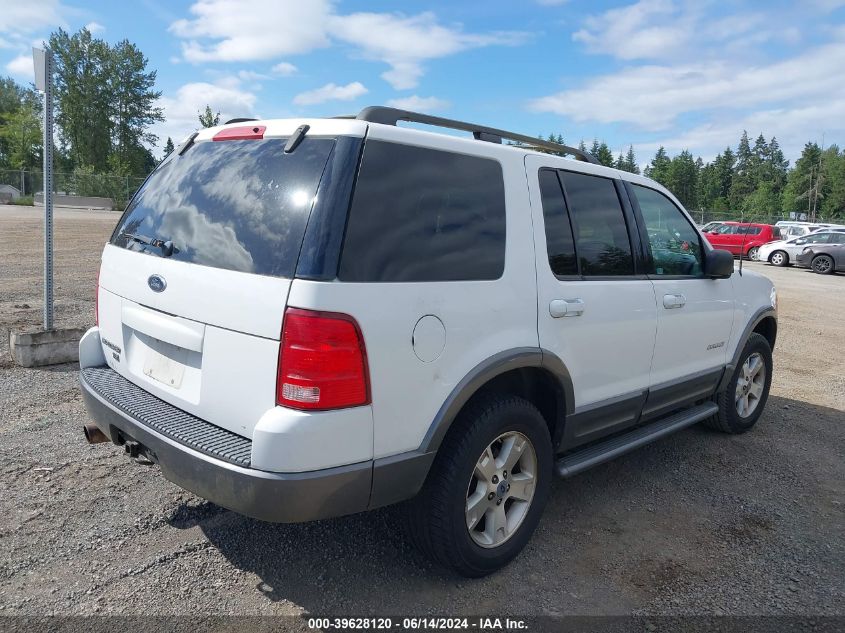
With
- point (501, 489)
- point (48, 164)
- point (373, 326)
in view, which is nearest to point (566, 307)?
point (501, 489)

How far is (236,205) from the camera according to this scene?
254 cm

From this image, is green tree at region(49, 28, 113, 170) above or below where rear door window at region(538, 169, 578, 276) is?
above

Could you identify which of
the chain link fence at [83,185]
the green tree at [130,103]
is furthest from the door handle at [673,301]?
the green tree at [130,103]

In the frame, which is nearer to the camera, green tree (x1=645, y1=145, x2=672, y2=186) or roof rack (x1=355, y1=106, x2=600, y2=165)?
roof rack (x1=355, y1=106, x2=600, y2=165)

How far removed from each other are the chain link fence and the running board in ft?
158

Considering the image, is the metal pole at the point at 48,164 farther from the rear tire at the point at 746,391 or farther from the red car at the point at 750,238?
the red car at the point at 750,238

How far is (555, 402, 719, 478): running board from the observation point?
324 centimetres

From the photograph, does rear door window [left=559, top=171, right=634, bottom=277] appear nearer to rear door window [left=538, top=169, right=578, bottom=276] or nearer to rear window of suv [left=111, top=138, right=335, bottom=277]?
rear door window [left=538, top=169, right=578, bottom=276]

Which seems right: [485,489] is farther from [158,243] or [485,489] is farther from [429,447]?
[158,243]

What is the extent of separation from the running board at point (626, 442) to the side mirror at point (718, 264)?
0.98m

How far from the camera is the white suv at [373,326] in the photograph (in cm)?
221

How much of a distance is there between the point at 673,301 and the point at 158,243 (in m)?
2.97

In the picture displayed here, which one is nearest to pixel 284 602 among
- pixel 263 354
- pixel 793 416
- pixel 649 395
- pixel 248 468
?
pixel 248 468

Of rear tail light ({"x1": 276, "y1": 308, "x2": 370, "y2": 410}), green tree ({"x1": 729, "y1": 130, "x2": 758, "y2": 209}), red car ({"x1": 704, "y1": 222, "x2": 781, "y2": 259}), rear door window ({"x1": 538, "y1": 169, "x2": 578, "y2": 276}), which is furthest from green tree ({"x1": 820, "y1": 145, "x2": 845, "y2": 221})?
rear tail light ({"x1": 276, "y1": 308, "x2": 370, "y2": 410})
